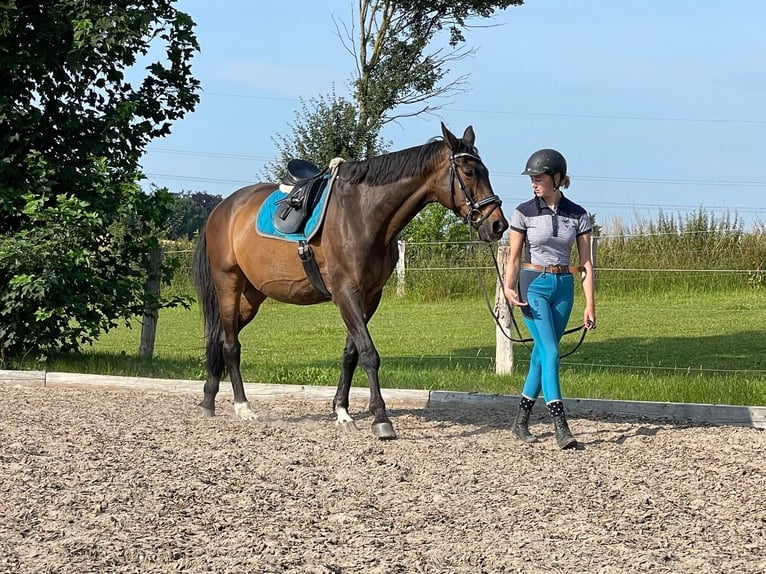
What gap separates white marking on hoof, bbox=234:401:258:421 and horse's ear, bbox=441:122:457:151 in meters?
2.52

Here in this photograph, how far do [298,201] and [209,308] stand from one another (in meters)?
1.64

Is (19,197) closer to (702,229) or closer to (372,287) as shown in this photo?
(372,287)

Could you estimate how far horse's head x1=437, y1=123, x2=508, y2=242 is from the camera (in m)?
6.65

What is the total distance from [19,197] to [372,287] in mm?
4470

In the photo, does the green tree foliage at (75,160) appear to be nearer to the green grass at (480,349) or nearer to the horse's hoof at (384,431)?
the green grass at (480,349)

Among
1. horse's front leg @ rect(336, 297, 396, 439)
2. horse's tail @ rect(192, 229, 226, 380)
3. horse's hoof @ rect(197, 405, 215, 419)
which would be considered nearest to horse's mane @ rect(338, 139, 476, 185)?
horse's front leg @ rect(336, 297, 396, 439)

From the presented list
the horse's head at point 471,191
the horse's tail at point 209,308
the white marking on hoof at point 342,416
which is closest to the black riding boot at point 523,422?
the horse's head at point 471,191

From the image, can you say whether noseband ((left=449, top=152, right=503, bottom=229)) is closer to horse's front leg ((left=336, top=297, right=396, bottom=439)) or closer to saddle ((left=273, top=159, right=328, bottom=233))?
horse's front leg ((left=336, top=297, right=396, bottom=439))

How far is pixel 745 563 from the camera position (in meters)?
4.12

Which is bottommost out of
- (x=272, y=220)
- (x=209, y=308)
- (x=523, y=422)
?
(x=523, y=422)

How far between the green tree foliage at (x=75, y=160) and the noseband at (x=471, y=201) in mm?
4222

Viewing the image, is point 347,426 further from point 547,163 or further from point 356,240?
point 547,163

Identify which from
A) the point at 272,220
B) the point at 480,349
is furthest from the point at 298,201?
the point at 480,349

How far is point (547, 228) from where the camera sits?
654 centimetres
